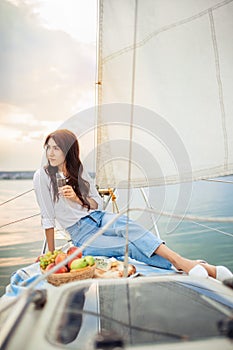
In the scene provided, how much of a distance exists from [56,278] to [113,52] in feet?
3.67

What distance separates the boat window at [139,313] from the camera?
0.57 metres

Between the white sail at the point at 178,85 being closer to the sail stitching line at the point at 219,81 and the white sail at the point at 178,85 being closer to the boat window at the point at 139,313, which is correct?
the sail stitching line at the point at 219,81

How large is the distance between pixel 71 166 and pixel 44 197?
0.78ft

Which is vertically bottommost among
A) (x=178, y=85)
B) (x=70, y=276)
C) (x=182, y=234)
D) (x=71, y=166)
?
(x=182, y=234)

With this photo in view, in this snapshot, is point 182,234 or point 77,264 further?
point 182,234

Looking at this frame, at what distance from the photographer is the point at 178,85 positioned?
1674mm

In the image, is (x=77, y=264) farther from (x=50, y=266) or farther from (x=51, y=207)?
(x=51, y=207)

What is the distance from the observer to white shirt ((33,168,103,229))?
1.86m

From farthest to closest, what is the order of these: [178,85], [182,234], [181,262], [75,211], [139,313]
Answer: [182,234] < [75,211] < [178,85] < [181,262] < [139,313]

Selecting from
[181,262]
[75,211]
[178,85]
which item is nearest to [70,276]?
[181,262]

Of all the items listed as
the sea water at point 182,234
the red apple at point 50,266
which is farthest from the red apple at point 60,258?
the sea water at point 182,234

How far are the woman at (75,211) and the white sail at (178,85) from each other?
0.27 metres

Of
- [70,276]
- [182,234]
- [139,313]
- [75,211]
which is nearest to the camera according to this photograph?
[139,313]

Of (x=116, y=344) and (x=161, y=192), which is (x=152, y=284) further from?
(x=161, y=192)
